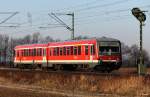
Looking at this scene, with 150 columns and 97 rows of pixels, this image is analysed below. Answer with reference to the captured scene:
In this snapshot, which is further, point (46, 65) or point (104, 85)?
point (46, 65)

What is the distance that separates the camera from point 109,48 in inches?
1663

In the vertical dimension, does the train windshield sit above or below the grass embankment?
above

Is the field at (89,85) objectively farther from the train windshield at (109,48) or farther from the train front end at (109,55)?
the train windshield at (109,48)

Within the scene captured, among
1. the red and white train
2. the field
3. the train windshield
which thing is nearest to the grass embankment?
the field

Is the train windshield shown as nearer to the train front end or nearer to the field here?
the train front end

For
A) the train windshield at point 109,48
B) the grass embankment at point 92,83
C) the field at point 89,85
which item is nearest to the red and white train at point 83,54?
the train windshield at point 109,48

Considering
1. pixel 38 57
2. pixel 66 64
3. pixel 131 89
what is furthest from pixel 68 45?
pixel 131 89

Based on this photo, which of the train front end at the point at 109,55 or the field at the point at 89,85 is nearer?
the field at the point at 89,85

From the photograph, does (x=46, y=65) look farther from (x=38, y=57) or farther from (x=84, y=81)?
(x=84, y=81)

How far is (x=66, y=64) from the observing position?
151 feet

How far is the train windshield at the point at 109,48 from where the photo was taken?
136 ft

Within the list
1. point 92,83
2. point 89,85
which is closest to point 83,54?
point 92,83

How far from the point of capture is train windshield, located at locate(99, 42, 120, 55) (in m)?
41.6

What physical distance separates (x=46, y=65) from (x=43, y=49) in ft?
7.05
